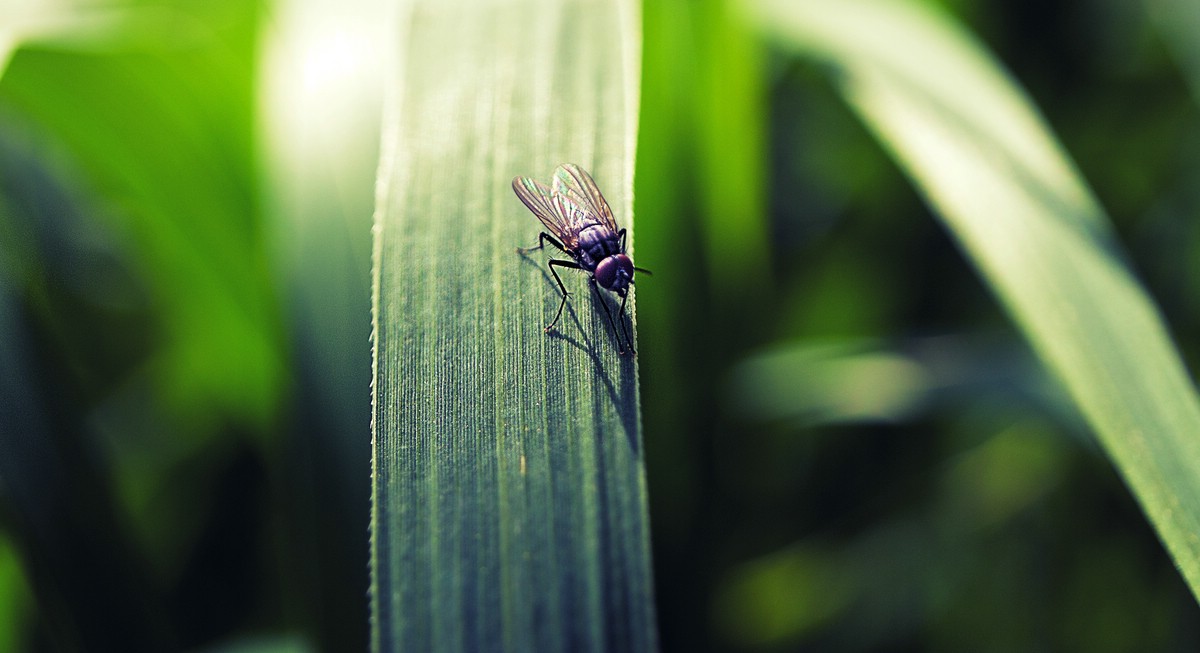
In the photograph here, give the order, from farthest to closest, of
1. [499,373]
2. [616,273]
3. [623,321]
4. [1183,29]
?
[1183,29] < [616,273] < [623,321] < [499,373]

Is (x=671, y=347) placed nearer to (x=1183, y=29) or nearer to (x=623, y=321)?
(x=623, y=321)

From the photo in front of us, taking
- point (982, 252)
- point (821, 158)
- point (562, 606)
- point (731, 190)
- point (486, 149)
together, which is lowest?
point (562, 606)

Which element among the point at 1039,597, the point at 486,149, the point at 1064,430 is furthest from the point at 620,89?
the point at 1039,597

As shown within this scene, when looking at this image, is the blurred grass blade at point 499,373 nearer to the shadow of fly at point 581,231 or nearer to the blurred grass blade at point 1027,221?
the shadow of fly at point 581,231

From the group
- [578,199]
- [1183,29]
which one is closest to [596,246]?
[578,199]

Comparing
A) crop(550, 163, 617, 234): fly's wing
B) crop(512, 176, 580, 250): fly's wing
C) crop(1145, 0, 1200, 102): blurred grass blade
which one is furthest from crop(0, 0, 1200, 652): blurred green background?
crop(512, 176, 580, 250): fly's wing

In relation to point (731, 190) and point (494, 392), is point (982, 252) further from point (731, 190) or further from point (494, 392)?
point (494, 392)

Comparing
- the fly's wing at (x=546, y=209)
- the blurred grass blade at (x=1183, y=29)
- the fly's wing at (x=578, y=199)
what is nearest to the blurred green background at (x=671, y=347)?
the blurred grass blade at (x=1183, y=29)
